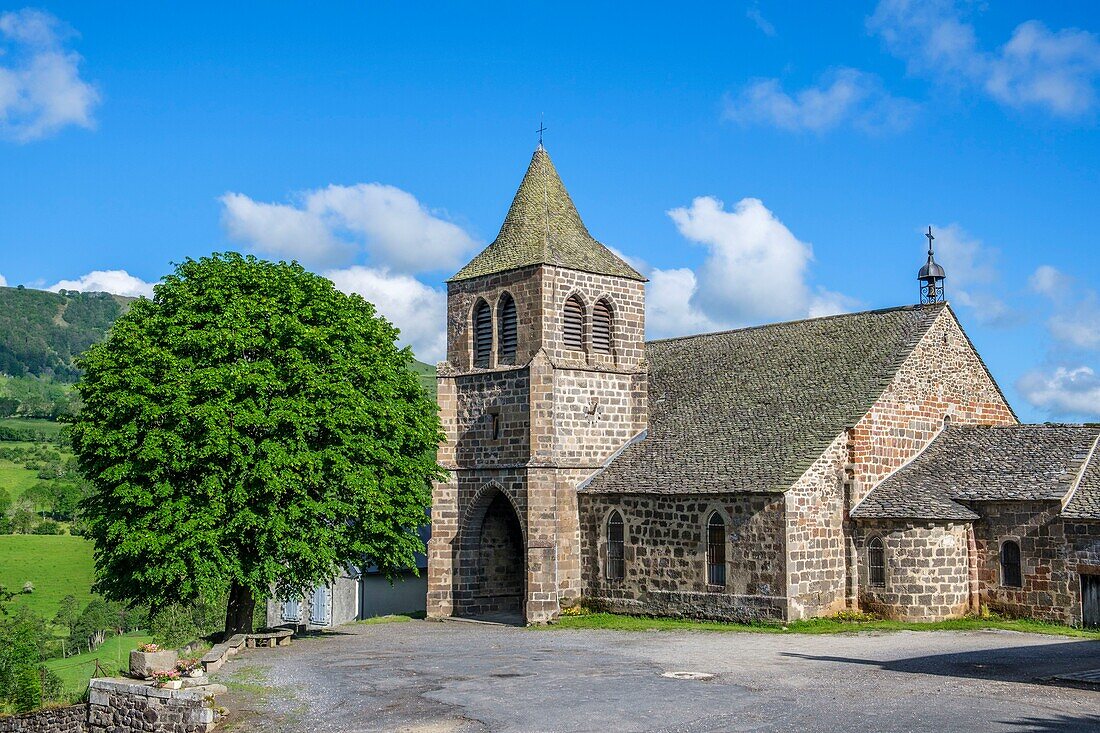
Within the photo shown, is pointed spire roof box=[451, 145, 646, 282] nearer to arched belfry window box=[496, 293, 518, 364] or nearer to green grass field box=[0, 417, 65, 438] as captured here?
arched belfry window box=[496, 293, 518, 364]

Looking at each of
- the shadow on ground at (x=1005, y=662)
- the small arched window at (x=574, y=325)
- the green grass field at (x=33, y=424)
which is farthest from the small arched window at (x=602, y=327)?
the green grass field at (x=33, y=424)

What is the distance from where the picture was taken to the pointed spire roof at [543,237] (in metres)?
37.0

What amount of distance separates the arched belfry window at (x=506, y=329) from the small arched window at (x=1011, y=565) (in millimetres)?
16558

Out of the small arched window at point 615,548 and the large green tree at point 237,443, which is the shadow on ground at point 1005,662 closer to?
the small arched window at point 615,548

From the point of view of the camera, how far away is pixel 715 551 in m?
32.2

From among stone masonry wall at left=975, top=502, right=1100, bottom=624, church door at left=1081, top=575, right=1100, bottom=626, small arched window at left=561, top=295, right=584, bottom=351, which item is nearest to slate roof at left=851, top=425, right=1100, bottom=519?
stone masonry wall at left=975, top=502, right=1100, bottom=624

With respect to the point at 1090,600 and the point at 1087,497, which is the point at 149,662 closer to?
the point at 1090,600

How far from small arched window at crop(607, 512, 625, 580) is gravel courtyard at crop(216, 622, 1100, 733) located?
529 cm

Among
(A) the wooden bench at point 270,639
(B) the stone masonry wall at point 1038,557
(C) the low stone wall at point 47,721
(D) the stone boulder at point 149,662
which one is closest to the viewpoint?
(D) the stone boulder at point 149,662

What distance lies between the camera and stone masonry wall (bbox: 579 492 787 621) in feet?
101

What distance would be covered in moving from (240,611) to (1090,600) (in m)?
23.6

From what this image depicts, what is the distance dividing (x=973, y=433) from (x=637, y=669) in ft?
54.4

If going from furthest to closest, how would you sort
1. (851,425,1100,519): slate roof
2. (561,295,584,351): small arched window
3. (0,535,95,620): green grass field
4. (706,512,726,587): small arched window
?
1. (0,535,95,620): green grass field
2. (561,295,584,351): small arched window
3. (706,512,726,587): small arched window
4. (851,425,1100,519): slate roof

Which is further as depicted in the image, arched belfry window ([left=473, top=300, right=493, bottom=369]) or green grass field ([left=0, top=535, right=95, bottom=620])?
green grass field ([left=0, top=535, right=95, bottom=620])
